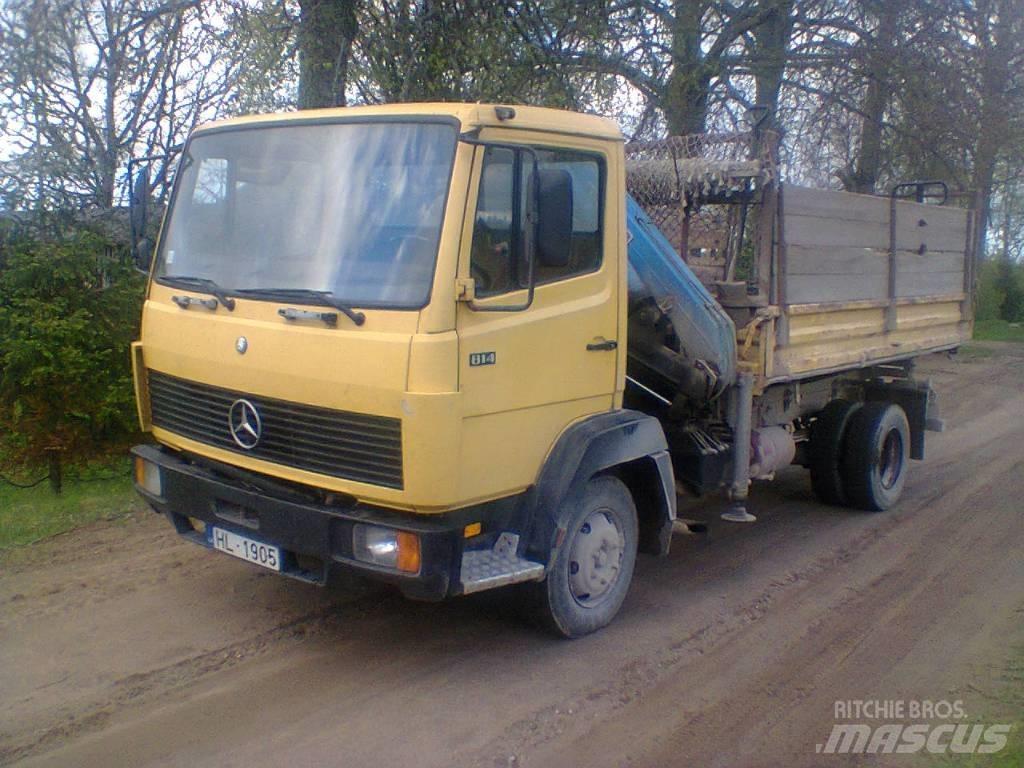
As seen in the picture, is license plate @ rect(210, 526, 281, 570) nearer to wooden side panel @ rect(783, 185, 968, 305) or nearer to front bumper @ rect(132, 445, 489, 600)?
front bumper @ rect(132, 445, 489, 600)

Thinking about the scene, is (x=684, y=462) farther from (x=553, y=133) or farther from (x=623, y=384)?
(x=553, y=133)

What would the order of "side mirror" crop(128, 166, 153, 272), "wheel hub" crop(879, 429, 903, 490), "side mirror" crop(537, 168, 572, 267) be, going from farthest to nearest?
"wheel hub" crop(879, 429, 903, 490) → "side mirror" crop(128, 166, 153, 272) → "side mirror" crop(537, 168, 572, 267)

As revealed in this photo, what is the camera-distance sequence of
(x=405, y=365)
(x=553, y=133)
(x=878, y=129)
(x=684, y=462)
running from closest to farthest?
1. (x=405, y=365)
2. (x=553, y=133)
3. (x=684, y=462)
4. (x=878, y=129)

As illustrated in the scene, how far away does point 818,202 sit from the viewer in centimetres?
633

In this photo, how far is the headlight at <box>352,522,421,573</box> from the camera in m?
3.96

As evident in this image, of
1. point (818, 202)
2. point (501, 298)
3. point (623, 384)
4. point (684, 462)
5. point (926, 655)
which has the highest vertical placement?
point (818, 202)

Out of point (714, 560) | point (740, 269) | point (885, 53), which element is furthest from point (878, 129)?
point (714, 560)

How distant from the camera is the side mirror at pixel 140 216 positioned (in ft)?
16.1

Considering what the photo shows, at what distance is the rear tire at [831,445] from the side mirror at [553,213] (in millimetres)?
4016

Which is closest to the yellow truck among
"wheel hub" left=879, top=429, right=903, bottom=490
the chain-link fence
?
the chain-link fence

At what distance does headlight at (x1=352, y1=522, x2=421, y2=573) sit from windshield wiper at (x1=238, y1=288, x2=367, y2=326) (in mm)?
854

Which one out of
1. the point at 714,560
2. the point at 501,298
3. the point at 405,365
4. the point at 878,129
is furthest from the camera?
the point at 878,129

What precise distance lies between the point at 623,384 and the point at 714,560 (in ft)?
6.31

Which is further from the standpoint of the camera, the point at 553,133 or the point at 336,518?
the point at 553,133
